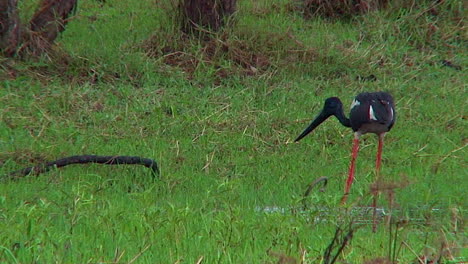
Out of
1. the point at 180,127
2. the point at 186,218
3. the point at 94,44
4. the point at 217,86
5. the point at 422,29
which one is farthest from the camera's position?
the point at 422,29

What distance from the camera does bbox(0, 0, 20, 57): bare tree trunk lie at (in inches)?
396

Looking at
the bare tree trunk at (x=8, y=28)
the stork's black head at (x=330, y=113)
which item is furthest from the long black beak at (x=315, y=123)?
the bare tree trunk at (x=8, y=28)

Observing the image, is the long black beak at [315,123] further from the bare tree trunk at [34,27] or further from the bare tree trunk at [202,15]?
the bare tree trunk at [34,27]

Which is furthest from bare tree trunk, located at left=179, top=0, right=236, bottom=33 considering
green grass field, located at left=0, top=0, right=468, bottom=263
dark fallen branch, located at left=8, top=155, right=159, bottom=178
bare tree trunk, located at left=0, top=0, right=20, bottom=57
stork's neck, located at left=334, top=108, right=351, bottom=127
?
dark fallen branch, located at left=8, top=155, right=159, bottom=178

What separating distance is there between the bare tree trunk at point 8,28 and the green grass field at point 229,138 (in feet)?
0.51

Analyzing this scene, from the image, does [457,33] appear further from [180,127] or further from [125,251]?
[125,251]

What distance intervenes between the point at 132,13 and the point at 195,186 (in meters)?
5.96

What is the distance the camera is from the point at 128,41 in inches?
440

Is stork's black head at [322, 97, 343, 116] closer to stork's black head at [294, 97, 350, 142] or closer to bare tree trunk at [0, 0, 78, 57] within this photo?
stork's black head at [294, 97, 350, 142]

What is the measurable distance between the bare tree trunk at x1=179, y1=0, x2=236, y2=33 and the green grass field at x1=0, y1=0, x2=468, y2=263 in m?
0.16

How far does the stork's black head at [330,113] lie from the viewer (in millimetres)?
8219

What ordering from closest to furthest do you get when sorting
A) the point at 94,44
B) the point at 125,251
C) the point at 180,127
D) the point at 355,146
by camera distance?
the point at 125,251 < the point at 355,146 < the point at 180,127 < the point at 94,44

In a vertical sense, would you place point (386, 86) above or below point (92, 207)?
below

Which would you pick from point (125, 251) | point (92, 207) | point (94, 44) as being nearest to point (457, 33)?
point (94, 44)
